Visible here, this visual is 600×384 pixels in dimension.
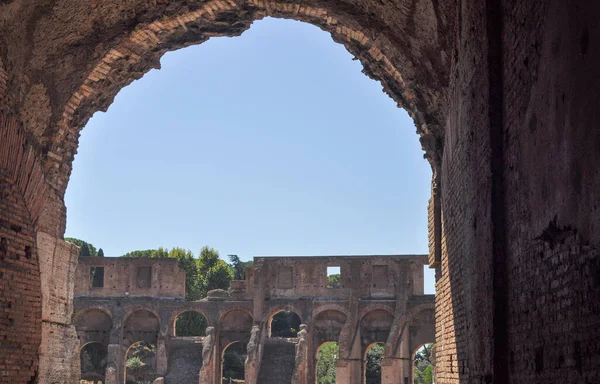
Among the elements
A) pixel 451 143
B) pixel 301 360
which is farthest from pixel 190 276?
pixel 451 143

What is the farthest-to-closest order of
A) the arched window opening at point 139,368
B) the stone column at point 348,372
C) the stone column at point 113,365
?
the arched window opening at point 139,368, the stone column at point 113,365, the stone column at point 348,372

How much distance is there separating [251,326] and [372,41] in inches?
1012

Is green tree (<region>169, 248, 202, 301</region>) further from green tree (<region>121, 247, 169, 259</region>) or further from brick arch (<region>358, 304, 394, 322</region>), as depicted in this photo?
brick arch (<region>358, 304, 394, 322</region>)

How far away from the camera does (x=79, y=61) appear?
32.1 feet

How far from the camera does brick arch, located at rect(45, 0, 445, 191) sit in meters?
9.75

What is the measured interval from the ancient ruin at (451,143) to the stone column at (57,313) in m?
0.03

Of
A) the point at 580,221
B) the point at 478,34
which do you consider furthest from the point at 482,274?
the point at 580,221

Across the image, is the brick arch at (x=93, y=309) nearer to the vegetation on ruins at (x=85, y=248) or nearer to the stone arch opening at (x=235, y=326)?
the stone arch opening at (x=235, y=326)

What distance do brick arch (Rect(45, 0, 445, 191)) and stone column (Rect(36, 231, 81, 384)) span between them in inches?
34.8

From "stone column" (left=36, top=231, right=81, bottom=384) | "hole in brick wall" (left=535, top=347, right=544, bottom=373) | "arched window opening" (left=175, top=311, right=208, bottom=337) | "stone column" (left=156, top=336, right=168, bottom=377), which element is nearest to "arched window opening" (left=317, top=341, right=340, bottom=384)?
"arched window opening" (left=175, top=311, right=208, bottom=337)

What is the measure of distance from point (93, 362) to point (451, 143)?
108 ft

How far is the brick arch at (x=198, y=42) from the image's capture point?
975cm

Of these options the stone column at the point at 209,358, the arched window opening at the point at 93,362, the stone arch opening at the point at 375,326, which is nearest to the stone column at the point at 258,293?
the stone column at the point at 209,358

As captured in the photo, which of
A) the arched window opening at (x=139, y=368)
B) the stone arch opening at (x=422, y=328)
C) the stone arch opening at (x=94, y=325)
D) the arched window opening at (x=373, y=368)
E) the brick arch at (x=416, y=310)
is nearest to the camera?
the stone arch opening at (x=422, y=328)
